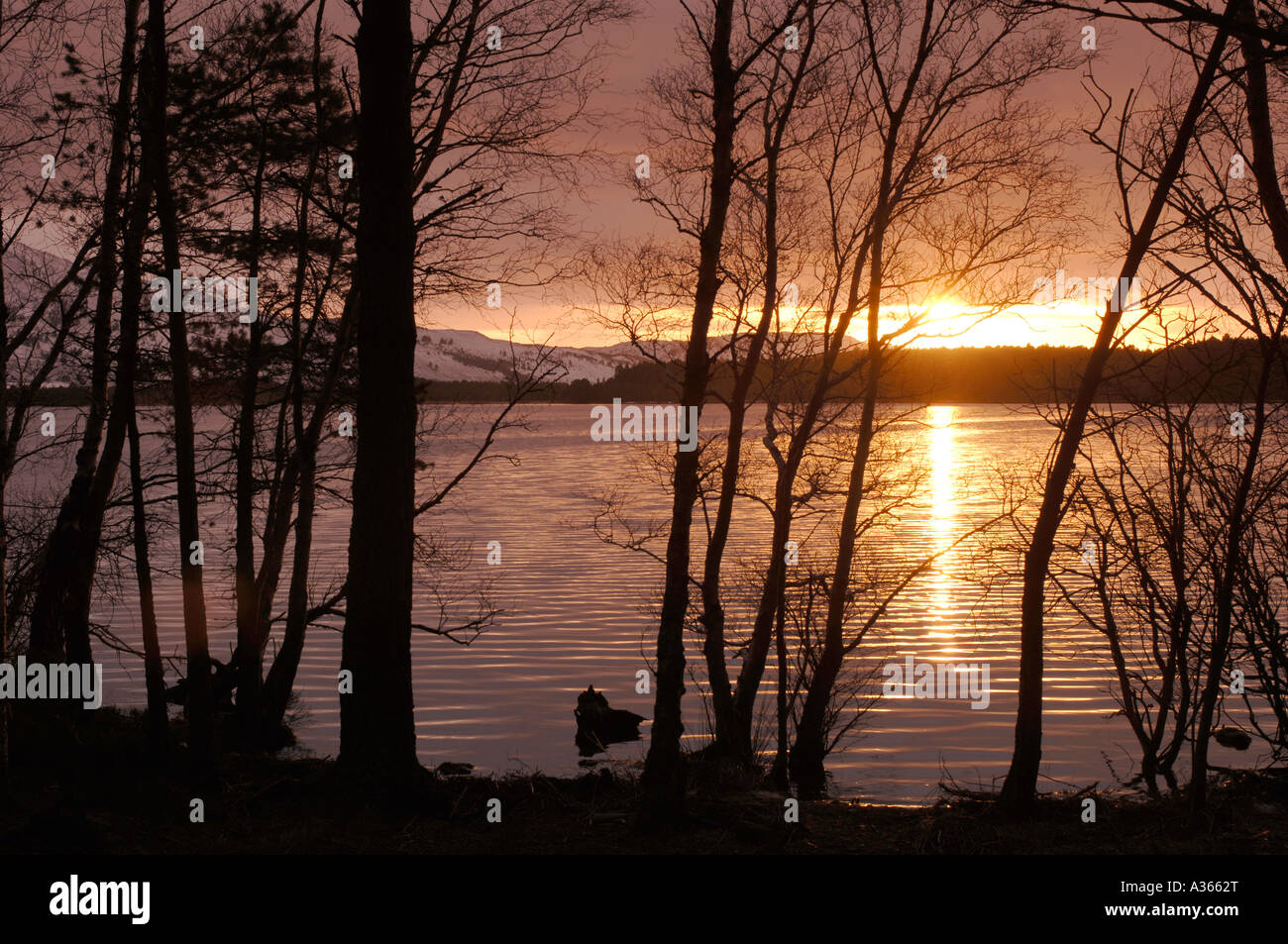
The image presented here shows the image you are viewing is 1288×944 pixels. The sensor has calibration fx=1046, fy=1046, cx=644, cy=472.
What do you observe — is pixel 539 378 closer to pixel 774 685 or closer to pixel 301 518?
pixel 301 518

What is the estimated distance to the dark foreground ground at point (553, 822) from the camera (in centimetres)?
699

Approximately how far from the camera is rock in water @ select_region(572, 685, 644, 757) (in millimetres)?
17938

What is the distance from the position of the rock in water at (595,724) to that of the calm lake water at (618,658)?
24 cm

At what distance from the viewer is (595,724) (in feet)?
59.0

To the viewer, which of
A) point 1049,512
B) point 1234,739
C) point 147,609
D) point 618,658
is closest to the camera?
point 1049,512

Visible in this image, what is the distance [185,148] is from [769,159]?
25.9 feet

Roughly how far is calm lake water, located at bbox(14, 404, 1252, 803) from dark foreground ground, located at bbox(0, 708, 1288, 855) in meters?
4.31

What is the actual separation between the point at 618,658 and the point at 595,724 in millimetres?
5834

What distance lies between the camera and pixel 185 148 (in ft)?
39.4

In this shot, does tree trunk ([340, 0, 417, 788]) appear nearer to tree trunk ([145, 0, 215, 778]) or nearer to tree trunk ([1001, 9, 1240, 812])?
tree trunk ([145, 0, 215, 778])

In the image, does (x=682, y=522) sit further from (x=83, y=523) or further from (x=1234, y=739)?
(x=1234, y=739)

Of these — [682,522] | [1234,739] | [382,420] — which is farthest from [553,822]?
[1234,739]

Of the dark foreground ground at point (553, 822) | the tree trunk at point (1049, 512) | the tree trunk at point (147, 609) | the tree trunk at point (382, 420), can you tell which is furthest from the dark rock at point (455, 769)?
the tree trunk at point (1049, 512)
